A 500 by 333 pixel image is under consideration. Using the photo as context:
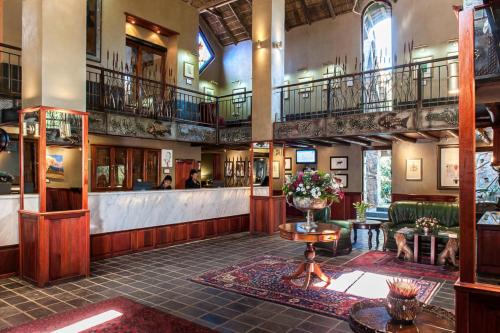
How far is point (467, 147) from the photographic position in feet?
7.07

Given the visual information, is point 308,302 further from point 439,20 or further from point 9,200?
point 439,20

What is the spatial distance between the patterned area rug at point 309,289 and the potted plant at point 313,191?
86 centimetres

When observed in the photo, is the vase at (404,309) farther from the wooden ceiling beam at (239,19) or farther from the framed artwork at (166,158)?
the wooden ceiling beam at (239,19)

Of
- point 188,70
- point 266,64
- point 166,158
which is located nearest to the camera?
point 266,64

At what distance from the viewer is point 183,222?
7.76m

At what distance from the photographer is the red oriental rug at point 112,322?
11.1 feet

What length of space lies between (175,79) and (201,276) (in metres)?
7.99

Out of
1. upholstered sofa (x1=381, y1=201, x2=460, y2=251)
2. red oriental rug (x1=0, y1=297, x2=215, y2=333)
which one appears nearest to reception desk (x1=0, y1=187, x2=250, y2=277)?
red oriental rug (x1=0, y1=297, x2=215, y2=333)

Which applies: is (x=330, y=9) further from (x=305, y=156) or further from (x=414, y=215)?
(x=414, y=215)

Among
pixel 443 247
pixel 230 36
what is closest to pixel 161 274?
pixel 443 247

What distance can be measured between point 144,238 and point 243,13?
34.2ft

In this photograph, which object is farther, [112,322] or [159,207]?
[159,207]

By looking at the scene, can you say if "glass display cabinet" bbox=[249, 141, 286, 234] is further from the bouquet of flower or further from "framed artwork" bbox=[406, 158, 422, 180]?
the bouquet of flower

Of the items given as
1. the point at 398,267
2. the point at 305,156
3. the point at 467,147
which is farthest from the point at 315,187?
the point at 305,156
